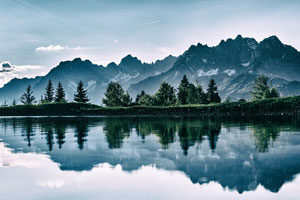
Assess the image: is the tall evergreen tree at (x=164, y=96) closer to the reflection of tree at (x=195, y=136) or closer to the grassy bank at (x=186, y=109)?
the grassy bank at (x=186, y=109)

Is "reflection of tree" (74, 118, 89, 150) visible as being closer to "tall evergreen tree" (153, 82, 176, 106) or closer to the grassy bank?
the grassy bank

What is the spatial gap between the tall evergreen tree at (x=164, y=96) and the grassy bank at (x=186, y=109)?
78.2 feet

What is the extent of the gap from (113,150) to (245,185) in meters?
11.8

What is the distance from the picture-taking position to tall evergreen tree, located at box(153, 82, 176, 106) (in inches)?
4583

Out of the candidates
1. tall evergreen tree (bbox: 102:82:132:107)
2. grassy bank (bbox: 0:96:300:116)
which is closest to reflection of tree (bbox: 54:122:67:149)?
grassy bank (bbox: 0:96:300:116)

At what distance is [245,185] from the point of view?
1229 centimetres

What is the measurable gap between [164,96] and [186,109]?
107ft

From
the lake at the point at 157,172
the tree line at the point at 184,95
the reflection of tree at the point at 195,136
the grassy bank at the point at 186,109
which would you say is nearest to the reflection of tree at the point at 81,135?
the lake at the point at 157,172

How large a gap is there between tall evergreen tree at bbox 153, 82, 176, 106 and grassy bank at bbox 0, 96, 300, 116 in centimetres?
2382

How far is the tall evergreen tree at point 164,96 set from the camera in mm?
116406

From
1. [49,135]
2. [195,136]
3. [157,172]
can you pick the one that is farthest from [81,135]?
[157,172]

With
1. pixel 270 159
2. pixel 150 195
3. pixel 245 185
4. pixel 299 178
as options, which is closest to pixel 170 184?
pixel 150 195

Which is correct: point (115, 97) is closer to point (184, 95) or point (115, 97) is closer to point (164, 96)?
point (164, 96)

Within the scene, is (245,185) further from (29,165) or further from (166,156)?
A: (29,165)
